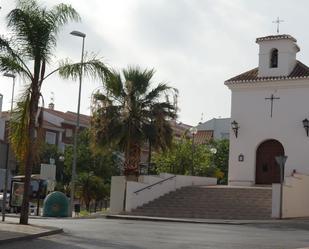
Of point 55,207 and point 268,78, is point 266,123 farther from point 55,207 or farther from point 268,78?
point 55,207

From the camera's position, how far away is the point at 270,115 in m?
37.4

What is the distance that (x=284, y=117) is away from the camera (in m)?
36.9

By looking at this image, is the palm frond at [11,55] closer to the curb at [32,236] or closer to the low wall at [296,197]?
the curb at [32,236]

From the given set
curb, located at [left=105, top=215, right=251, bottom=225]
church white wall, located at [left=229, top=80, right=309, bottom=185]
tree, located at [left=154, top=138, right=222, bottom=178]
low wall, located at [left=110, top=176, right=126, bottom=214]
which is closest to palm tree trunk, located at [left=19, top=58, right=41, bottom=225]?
curb, located at [left=105, top=215, right=251, bottom=225]

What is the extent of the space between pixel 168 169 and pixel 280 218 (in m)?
24.8

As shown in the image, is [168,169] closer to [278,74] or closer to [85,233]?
[278,74]

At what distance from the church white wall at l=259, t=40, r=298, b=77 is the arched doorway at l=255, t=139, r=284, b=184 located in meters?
4.14

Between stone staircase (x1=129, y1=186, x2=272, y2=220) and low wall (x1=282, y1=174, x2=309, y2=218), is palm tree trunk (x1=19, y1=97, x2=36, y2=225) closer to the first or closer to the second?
stone staircase (x1=129, y1=186, x2=272, y2=220)

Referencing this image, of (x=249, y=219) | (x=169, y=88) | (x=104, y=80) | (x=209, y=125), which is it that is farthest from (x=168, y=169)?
(x=209, y=125)

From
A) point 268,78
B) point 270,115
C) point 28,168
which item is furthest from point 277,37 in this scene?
point 28,168

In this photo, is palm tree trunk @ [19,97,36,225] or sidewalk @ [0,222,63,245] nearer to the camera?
sidewalk @ [0,222,63,245]

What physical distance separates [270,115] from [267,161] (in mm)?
2737

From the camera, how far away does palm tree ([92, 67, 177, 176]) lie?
32312 mm

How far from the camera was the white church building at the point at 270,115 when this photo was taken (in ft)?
119
